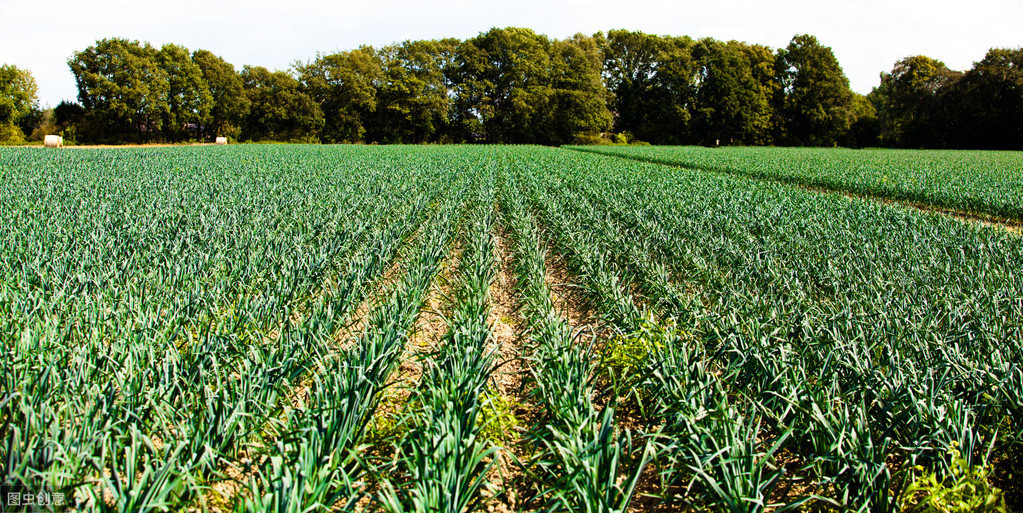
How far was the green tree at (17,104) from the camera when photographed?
1823 inches

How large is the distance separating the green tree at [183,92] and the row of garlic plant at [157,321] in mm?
50049

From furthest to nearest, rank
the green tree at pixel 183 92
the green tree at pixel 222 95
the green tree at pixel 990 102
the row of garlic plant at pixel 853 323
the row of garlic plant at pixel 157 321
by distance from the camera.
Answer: the green tree at pixel 222 95 → the green tree at pixel 183 92 → the green tree at pixel 990 102 → the row of garlic plant at pixel 853 323 → the row of garlic plant at pixel 157 321

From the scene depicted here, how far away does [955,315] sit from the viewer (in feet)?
12.5

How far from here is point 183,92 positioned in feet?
178

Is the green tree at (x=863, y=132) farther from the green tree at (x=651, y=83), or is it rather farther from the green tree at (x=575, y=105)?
the green tree at (x=575, y=105)

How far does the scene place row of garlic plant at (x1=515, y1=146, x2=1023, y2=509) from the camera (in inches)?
98.1

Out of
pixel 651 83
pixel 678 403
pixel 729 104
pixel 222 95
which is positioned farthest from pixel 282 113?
pixel 678 403

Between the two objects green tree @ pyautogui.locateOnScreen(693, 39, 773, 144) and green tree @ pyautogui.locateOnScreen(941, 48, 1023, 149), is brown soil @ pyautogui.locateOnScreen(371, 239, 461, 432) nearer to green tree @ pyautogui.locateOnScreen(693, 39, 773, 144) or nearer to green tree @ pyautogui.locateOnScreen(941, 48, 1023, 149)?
green tree @ pyautogui.locateOnScreen(693, 39, 773, 144)

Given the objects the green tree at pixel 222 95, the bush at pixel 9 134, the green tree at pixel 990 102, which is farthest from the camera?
the green tree at pixel 222 95

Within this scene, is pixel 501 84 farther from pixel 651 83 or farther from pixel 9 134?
pixel 9 134

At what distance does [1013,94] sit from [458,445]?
69.8 meters

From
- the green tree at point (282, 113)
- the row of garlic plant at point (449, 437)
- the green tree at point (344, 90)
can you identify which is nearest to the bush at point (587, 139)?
the green tree at point (344, 90)

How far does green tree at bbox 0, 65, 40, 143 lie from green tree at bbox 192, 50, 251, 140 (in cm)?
1436

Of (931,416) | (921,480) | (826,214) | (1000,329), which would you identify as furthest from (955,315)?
(826,214)
